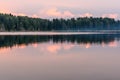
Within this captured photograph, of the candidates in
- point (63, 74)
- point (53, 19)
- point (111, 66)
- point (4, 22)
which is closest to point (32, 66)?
point (63, 74)

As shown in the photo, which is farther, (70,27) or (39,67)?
(70,27)

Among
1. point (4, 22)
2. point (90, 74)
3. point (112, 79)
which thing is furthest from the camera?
point (4, 22)

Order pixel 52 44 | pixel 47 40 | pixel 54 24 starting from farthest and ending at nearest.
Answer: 1. pixel 54 24
2. pixel 47 40
3. pixel 52 44

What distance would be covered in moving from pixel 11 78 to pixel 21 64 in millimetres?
4486

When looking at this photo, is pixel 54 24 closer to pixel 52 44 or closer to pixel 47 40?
pixel 47 40

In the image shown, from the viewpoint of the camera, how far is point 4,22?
122 m

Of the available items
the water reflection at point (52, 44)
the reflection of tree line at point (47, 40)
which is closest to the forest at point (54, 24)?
the reflection of tree line at point (47, 40)

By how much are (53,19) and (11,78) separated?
133 m

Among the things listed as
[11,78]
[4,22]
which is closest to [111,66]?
[11,78]

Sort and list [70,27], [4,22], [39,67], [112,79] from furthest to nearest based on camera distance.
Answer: [70,27] < [4,22] < [39,67] < [112,79]

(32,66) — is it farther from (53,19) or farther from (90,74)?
(53,19)

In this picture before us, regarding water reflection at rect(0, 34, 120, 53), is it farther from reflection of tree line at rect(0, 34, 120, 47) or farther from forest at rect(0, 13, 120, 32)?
forest at rect(0, 13, 120, 32)

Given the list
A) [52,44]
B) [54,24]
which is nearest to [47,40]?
[52,44]

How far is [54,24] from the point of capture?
14662 cm
